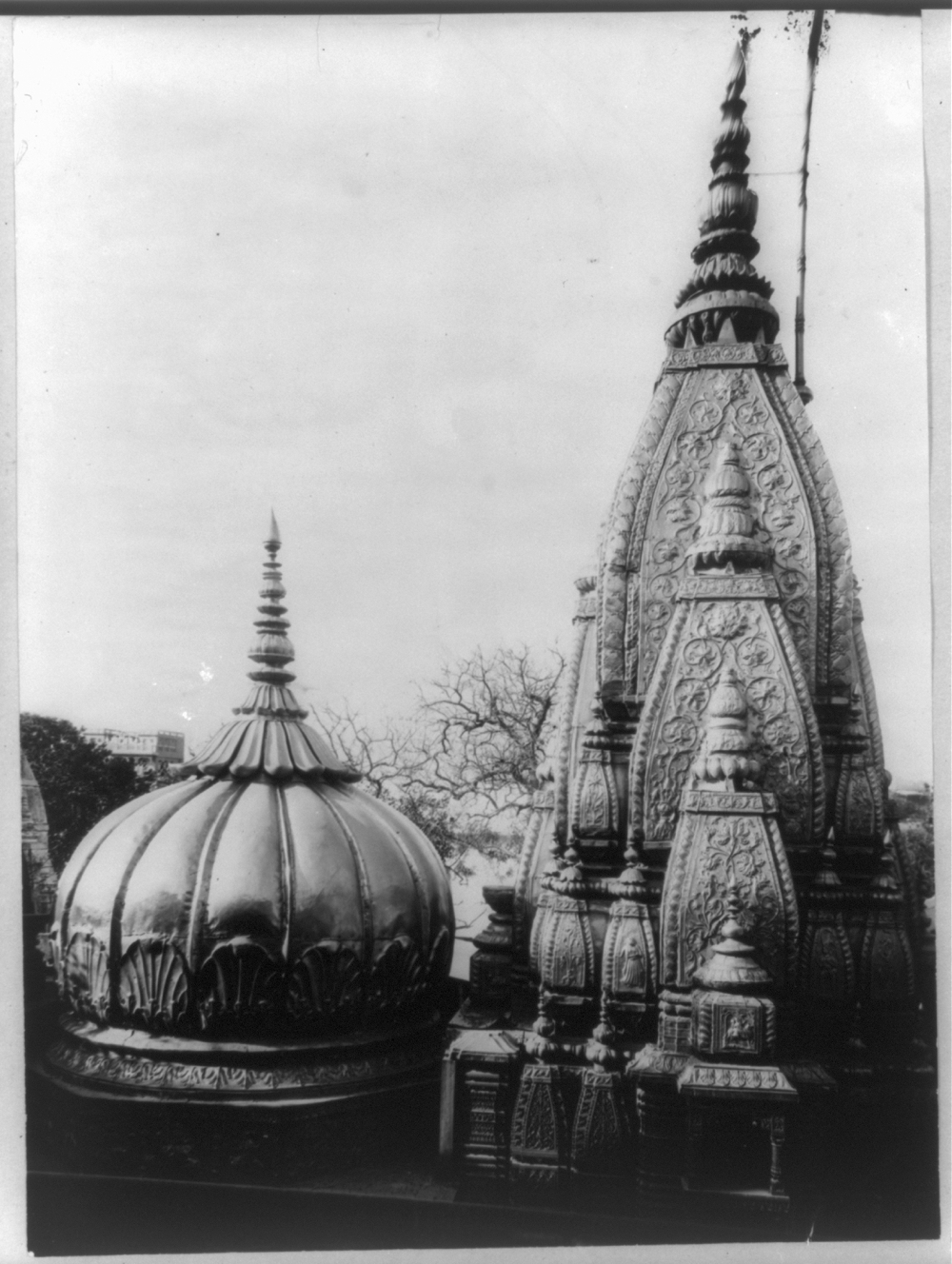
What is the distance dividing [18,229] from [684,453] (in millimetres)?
2732

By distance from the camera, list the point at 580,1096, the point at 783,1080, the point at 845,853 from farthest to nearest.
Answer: the point at 845,853 → the point at 580,1096 → the point at 783,1080

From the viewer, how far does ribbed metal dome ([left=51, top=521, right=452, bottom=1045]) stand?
3.28m

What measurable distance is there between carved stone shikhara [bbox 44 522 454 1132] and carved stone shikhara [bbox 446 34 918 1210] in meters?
0.55

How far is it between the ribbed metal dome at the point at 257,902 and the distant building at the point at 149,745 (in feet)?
0.55

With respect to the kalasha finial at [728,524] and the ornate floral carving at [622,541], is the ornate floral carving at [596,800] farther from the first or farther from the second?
the kalasha finial at [728,524]

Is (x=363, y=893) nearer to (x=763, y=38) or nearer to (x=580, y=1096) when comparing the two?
(x=580, y=1096)

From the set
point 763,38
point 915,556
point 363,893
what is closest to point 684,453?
point 915,556

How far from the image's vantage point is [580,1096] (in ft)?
10.5

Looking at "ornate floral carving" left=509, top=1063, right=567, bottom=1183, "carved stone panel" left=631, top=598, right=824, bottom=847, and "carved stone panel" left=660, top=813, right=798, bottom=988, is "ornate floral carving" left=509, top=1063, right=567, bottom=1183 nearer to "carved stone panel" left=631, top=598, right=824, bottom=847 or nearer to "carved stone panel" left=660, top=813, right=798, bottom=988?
"carved stone panel" left=660, top=813, right=798, bottom=988

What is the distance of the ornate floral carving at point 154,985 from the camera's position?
326 cm

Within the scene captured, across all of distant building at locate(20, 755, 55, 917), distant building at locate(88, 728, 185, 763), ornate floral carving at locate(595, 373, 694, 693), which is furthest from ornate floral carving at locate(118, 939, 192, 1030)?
ornate floral carving at locate(595, 373, 694, 693)

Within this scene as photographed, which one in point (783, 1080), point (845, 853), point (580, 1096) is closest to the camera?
point (783, 1080)

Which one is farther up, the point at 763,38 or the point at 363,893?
the point at 763,38

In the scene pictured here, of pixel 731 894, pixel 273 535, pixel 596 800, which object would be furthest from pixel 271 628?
pixel 731 894
